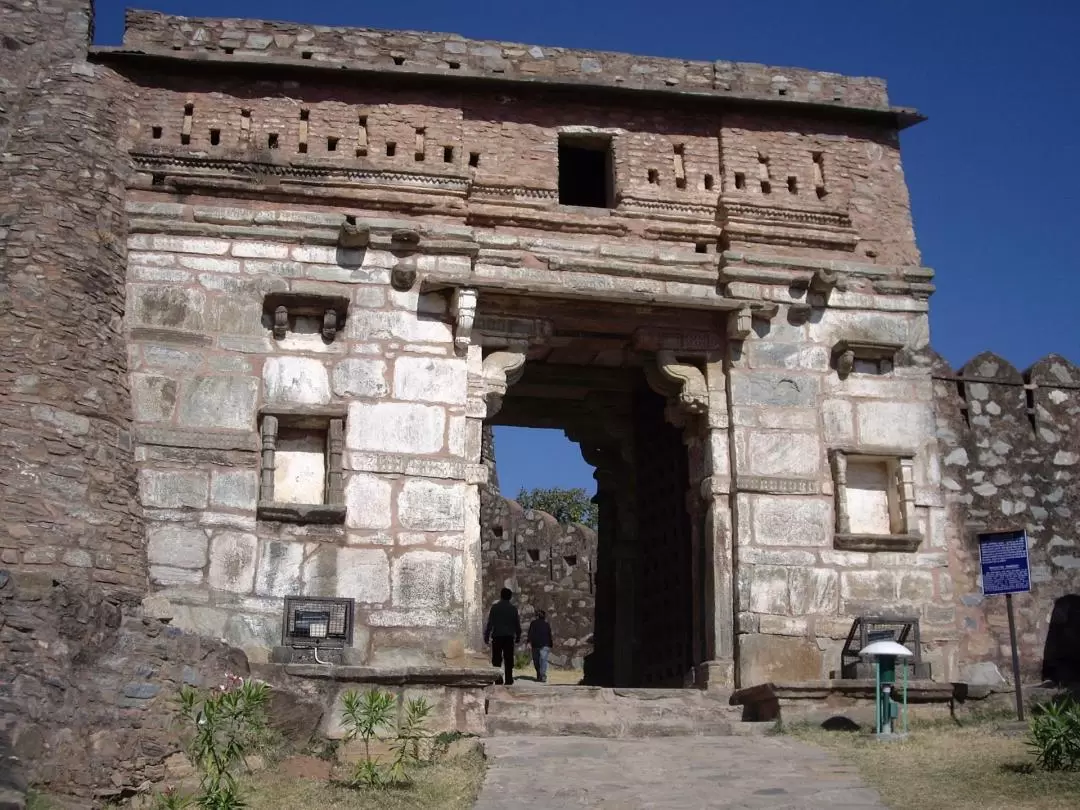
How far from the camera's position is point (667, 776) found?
7965mm

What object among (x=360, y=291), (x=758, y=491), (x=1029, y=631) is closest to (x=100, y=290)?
(x=360, y=291)

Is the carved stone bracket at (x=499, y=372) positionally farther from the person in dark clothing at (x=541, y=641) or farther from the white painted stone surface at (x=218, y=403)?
the person in dark clothing at (x=541, y=641)

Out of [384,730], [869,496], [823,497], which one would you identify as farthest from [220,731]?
[869,496]

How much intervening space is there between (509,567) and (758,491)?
34.8ft

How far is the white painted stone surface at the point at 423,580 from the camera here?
9.96m

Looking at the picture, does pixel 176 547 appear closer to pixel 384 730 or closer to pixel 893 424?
pixel 384 730

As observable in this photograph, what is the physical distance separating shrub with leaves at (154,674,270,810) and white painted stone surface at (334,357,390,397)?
2906 millimetres

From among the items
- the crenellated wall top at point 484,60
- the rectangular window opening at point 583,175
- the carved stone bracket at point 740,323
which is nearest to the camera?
the carved stone bracket at point 740,323

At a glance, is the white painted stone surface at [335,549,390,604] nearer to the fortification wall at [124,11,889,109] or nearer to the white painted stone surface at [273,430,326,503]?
the white painted stone surface at [273,430,326,503]

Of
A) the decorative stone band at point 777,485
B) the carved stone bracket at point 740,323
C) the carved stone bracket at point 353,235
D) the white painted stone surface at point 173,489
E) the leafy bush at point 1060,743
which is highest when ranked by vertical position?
A: the carved stone bracket at point 353,235

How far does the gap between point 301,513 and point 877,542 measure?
4.59 meters

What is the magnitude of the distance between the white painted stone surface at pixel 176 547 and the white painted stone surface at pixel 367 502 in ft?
3.60

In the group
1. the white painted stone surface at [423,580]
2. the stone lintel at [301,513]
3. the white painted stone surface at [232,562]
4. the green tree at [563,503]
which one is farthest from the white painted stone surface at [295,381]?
the green tree at [563,503]

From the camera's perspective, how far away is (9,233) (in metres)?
10.1
